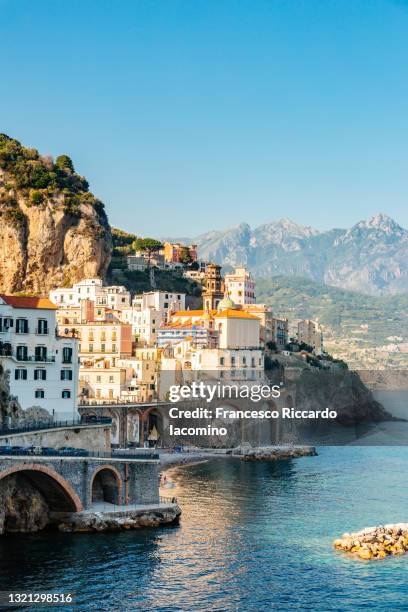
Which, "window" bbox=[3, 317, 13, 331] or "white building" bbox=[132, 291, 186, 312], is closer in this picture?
"window" bbox=[3, 317, 13, 331]

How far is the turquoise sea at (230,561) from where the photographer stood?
58125mm

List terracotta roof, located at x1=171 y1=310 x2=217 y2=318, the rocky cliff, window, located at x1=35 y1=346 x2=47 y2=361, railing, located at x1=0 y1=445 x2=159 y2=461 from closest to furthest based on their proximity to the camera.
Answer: railing, located at x1=0 y1=445 x2=159 y2=461, window, located at x1=35 y1=346 x2=47 y2=361, terracotta roof, located at x1=171 y1=310 x2=217 y2=318, the rocky cliff

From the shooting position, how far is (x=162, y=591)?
5900 cm

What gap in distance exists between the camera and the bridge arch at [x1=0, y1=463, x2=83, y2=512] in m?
71.8

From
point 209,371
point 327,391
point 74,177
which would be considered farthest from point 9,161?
point 327,391

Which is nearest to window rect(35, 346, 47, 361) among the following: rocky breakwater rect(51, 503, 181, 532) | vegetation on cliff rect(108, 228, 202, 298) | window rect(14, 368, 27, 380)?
window rect(14, 368, 27, 380)

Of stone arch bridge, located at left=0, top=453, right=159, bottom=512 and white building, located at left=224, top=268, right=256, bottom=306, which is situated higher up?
white building, located at left=224, top=268, right=256, bottom=306

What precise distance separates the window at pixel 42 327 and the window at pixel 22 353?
2040 mm

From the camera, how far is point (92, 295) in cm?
15938

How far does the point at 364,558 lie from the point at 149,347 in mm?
A: 86367

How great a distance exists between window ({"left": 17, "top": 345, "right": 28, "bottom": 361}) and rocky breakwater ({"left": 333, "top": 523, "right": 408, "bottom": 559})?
3212 centimetres

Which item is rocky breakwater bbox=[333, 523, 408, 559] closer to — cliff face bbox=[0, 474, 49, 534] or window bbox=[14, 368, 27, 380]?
cliff face bbox=[0, 474, 49, 534]

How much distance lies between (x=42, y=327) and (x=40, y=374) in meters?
4.11

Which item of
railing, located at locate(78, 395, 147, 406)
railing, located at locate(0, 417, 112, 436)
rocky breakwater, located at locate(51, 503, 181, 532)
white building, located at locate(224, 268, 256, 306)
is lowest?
rocky breakwater, located at locate(51, 503, 181, 532)
